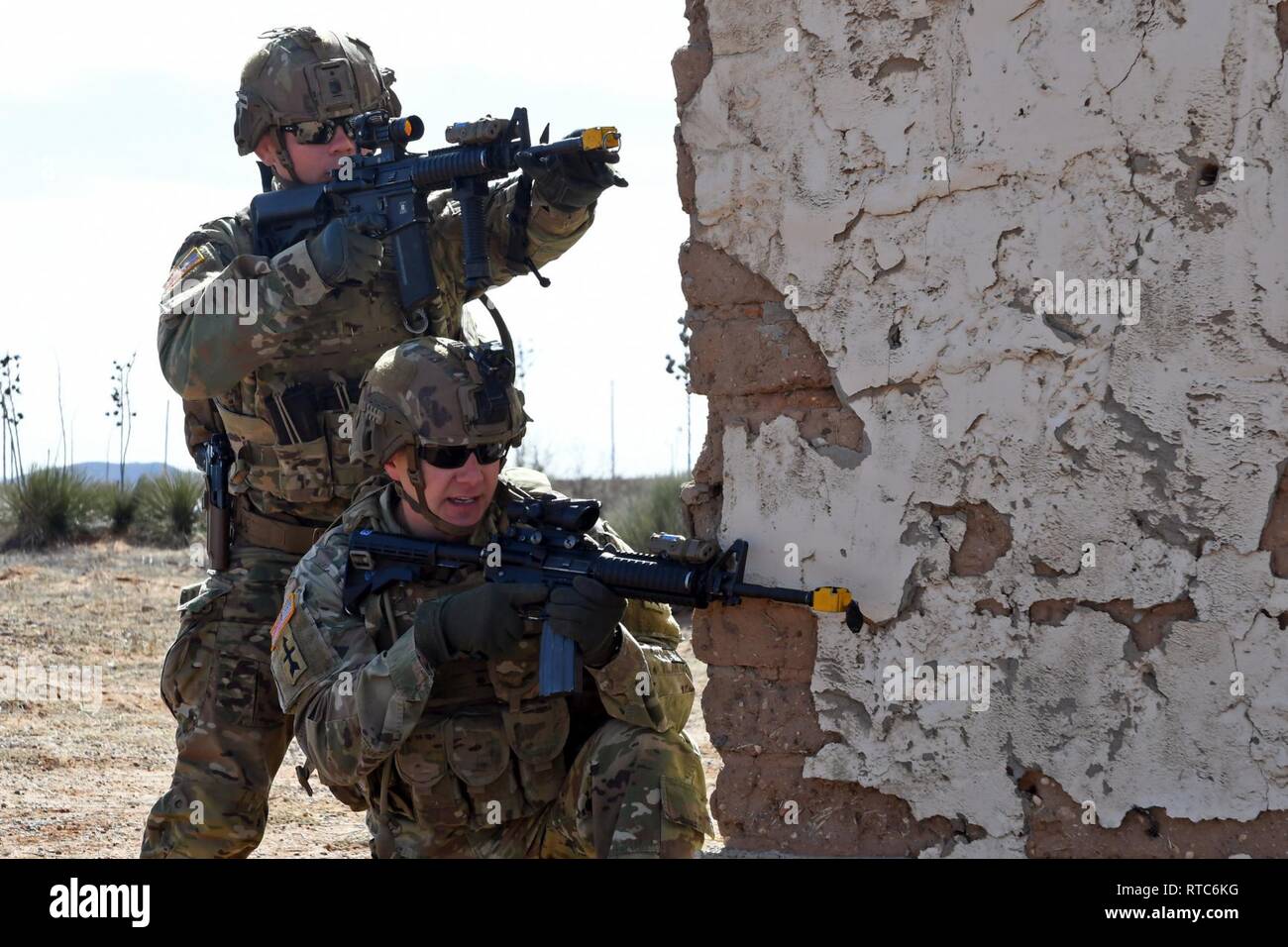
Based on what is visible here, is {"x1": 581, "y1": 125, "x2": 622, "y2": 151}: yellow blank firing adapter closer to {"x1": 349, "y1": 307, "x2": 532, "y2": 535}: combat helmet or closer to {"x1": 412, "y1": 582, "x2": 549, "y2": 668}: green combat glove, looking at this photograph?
{"x1": 349, "y1": 307, "x2": 532, "y2": 535}: combat helmet

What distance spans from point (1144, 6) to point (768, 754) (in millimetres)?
1609

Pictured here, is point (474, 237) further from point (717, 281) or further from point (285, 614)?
point (285, 614)

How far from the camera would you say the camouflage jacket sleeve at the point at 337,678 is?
10.8 ft

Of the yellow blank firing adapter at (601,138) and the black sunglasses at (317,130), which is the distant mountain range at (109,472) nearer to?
the black sunglasses at (317,130)

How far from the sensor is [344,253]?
4.03m

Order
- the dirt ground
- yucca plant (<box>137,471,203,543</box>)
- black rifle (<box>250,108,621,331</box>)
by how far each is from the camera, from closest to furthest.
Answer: black rifle (<box>250,108,621,331</box>) → the dirt ground → yucca plant (<box>137,471,203,543</box>)

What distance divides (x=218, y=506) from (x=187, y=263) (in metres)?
0.66

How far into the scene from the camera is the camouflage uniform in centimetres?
335

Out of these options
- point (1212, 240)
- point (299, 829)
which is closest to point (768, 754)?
point (1212, 240)

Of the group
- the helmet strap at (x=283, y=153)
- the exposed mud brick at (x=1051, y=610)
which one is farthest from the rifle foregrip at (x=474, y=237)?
the exposed mud brick at (x=1051, y=610)

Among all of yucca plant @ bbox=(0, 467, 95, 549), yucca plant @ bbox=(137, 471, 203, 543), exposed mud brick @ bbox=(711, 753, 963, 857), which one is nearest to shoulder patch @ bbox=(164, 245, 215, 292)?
exposed mud brick @ bbox=(711, 753, 963, 857)

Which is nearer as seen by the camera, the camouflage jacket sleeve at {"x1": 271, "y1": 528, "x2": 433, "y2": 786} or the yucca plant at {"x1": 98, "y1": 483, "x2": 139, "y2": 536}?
the camouflage jacket sleeve at {"x1": 271, "y1": 528, "x2": 433, "y2": 786}

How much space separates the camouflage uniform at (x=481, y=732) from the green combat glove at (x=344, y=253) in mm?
684

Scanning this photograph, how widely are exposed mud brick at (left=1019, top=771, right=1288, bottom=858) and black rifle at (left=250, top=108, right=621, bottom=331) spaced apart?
1.72m
